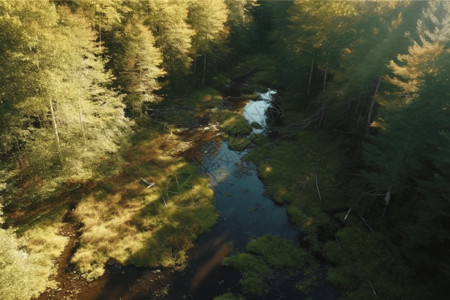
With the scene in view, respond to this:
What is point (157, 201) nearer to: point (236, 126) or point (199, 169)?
point (199, 169)

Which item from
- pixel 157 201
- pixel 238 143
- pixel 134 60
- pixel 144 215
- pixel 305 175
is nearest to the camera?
pixel 144 215

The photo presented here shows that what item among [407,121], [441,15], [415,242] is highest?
[441,15]

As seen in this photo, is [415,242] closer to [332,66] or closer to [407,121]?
[407,121]

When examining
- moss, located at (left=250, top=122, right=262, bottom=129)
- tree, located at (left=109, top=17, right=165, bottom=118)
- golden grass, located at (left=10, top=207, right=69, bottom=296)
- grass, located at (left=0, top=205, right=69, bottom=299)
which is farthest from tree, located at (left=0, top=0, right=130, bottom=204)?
moss, located at (left=250, top=122, right=262, bottom=129)

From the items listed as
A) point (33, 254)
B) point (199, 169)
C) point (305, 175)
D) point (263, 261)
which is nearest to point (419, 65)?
point (305, 175)

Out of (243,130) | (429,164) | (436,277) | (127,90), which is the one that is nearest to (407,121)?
(429,164)
